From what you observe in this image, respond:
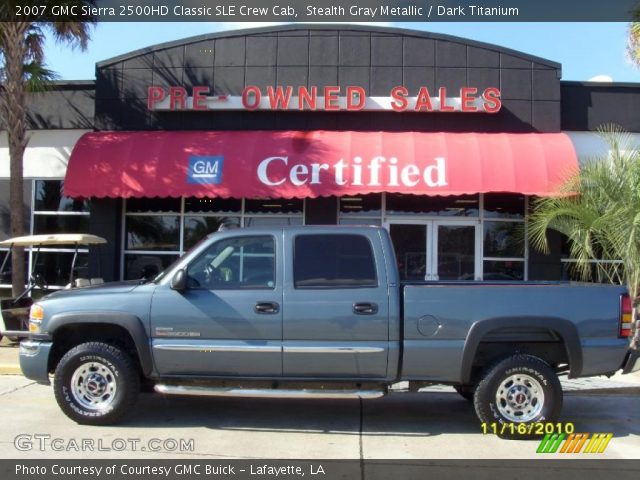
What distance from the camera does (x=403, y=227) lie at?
1276 centimetres

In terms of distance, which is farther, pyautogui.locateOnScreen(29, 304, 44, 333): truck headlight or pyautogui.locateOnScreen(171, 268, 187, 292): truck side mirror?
pyautogui.locateOnScreen(29, 304, 44, 333): truck headlight

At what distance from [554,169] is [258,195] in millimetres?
5657

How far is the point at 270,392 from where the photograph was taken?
5.67 metres

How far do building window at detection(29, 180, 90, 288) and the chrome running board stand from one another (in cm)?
844

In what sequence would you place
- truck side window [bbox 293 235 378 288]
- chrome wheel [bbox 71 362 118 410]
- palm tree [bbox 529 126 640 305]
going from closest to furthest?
truck side window [bbox 293 235 378 288], chrome wheel [bbox 71 362 118 410], palm tree [bbox 529 126 640 305]

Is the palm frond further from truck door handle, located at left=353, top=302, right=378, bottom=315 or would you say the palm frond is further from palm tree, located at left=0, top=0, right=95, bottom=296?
truck door handle, located at left=353, top=302, right=378, bottom=315

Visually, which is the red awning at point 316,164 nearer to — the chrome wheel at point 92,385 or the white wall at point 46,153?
the white wall at point 46,153

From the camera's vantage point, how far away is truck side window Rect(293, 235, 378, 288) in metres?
5.80

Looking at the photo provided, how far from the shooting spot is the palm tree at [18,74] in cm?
1162

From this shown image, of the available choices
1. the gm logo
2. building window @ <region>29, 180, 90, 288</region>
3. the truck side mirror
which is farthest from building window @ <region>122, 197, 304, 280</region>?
the truck side mirror

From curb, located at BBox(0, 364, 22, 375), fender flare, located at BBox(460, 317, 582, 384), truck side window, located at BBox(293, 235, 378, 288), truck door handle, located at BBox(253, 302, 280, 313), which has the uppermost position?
truck side window, located at BBox(293, 235, 378, 288)

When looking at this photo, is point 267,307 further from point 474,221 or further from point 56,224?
point 56,224

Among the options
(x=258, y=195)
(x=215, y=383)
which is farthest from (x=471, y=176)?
(x=215, y=383)
